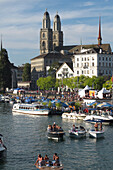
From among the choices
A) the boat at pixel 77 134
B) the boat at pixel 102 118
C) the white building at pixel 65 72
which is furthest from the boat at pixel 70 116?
the white building at pixel 65 72

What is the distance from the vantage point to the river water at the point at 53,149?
44.9m

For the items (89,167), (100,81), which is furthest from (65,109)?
(89,167)

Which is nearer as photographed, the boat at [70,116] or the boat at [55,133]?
the boat at [55,133]

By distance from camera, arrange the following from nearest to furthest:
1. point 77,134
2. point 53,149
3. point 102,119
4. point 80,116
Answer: point 53,149 < point 77,134 < point 102,119 < point 80,116

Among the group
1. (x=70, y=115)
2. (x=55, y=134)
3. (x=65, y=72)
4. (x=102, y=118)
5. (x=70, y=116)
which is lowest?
(x=55, y=134)

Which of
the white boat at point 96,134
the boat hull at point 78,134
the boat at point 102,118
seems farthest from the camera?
the boat at point 102,118

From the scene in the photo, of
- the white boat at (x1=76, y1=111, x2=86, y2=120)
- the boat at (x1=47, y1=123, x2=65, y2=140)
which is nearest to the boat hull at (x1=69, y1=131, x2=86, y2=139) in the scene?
the boat at (x1=47, y1=123, x2=65, y2=140)

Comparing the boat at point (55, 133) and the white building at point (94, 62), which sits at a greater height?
the white building at point (94, 62)

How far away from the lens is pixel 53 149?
172 ft

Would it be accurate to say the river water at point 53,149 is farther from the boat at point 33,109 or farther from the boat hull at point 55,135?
the boat at point 33,109

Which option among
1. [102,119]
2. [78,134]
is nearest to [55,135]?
[78,134]

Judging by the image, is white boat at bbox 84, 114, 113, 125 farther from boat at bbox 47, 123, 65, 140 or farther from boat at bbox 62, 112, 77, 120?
boat at bbox 47, 123, 65, 140

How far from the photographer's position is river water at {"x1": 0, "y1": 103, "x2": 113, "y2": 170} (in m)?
44.9

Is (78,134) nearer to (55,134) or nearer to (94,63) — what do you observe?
(55,134)
